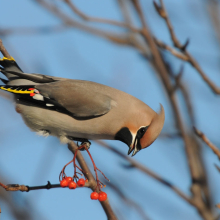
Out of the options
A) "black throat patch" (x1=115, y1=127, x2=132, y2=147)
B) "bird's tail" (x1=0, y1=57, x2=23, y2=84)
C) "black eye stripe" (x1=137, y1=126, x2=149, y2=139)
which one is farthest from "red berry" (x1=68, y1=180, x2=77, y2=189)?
"bird's tail" (x1=0, y1=57, x2=23, y2=84)

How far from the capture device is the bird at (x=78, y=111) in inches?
169

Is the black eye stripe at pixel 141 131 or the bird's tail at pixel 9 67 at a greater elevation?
the bird's tail at pixel 9 67

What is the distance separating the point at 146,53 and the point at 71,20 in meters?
1.21

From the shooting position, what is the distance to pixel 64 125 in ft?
14.1

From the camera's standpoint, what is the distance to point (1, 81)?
4.54 meters

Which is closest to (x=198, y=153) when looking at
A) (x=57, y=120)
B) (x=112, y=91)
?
(x=112, y=91)

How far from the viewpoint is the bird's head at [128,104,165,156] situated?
4.11m

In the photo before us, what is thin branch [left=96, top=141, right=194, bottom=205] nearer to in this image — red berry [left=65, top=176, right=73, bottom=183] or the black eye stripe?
the black eye stripe

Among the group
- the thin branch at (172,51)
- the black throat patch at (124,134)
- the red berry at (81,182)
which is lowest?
the red berry at (81,182)

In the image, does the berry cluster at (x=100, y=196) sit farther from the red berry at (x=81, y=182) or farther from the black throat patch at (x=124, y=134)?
the black throat patch at (x=124, y=134)

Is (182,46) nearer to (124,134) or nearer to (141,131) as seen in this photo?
(141,131)

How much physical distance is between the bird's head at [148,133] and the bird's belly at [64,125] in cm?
28

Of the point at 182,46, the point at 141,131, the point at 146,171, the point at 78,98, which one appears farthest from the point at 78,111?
Answer: the point at 182,46

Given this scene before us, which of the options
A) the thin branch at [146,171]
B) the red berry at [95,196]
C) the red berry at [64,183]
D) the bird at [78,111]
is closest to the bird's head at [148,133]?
the bird at [78,111]
